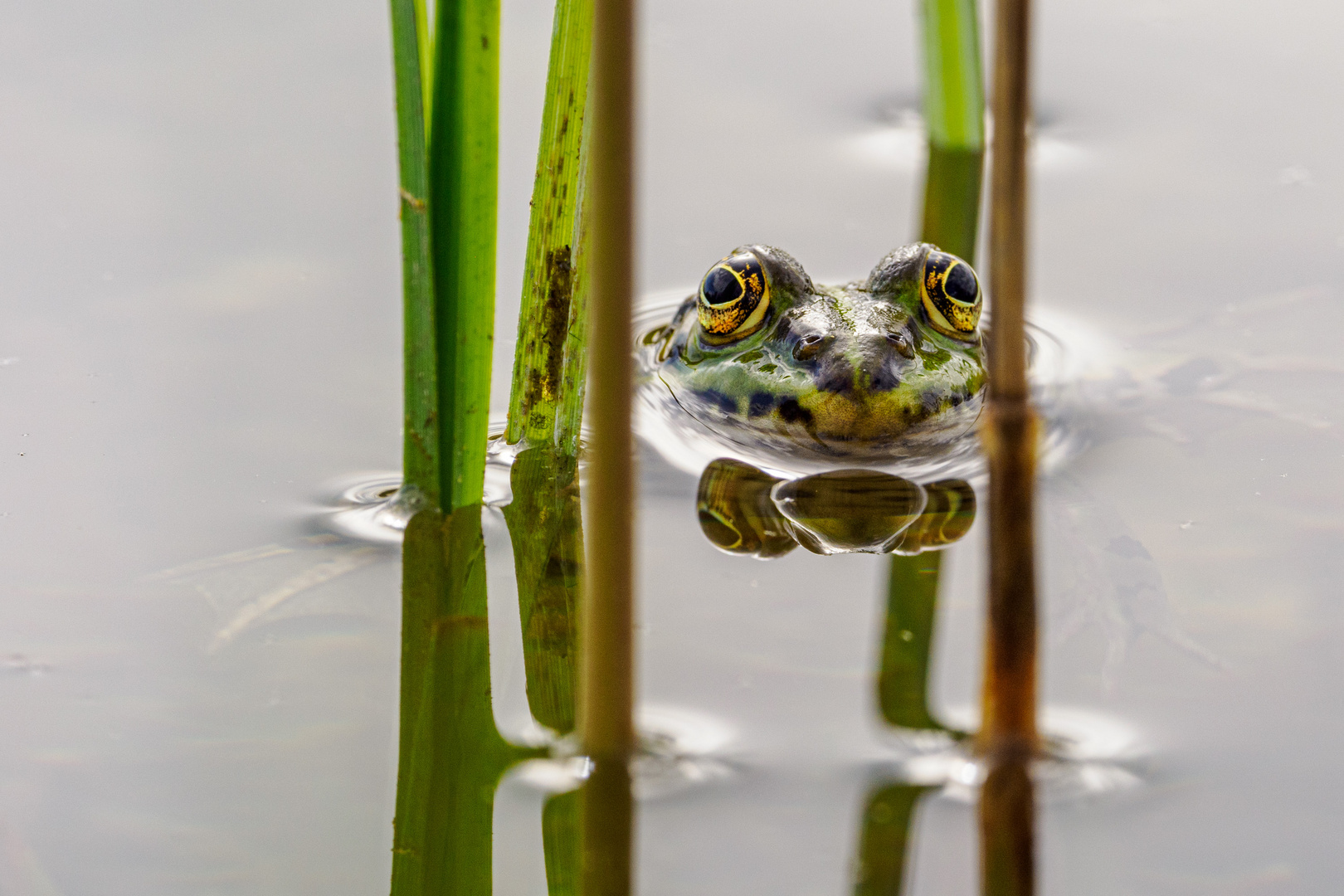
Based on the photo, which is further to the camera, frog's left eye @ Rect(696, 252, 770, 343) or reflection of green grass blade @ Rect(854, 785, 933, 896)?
frog's left eye @ Rect(696, 252, 770, 343)

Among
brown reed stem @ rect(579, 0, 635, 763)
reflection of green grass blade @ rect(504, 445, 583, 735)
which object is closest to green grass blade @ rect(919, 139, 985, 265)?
reflection of green grass blade @ rect(504, 445, 583, 735)

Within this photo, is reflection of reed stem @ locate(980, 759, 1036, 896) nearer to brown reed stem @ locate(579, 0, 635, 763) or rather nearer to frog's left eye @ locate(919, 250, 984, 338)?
brown reed stem @ locate(579, 0, 635, 763)

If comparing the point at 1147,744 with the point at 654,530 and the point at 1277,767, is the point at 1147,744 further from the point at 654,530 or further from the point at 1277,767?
the point at 654,530

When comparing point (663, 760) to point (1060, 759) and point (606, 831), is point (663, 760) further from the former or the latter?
point (1060, 759)

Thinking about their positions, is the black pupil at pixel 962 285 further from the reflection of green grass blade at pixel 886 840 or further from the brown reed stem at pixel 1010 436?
the brown reed stem at pixel 1010 436

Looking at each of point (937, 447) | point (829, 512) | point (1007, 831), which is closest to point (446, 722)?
point (1007, 831)
